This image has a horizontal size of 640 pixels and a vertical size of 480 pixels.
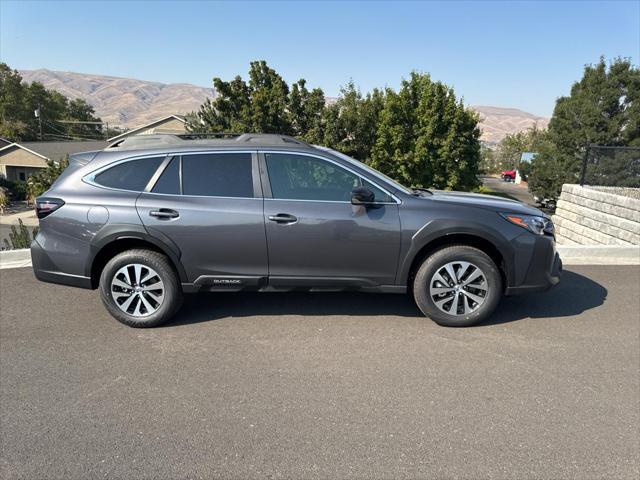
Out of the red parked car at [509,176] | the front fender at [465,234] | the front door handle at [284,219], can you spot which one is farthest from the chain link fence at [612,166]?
the red parked car at [509,176]

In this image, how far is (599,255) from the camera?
655 centimetres

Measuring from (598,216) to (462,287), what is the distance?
7.45 meters

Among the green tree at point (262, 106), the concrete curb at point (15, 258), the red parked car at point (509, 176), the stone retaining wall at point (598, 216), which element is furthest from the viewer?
the red parked car at point (509, 176)

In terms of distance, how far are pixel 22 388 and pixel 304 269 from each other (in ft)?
7.62

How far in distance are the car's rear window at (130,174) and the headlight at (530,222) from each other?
3.31 meters

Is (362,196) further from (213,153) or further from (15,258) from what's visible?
(15,258)

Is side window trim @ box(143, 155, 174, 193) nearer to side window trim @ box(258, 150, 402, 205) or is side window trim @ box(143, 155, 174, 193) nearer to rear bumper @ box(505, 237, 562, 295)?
side window trim @ box(258, 150, 402, 205)

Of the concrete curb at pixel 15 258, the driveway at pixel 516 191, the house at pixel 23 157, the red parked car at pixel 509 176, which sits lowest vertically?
the driveway at pixel 516 191

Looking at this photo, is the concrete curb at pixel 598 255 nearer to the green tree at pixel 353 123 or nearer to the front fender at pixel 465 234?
the front fender at pixel 465 234

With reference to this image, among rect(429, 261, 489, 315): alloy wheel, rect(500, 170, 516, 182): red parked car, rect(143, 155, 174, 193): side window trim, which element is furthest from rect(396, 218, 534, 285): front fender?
rect(500, 170, 516, 182): red parked car

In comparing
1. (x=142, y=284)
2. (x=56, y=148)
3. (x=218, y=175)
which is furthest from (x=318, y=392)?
(x=56, y=148)

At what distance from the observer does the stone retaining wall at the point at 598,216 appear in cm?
845

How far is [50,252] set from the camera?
4062 millimetres

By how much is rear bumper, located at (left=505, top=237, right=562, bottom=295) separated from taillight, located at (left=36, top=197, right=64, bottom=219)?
4244mm
